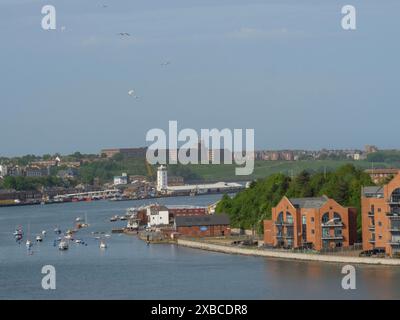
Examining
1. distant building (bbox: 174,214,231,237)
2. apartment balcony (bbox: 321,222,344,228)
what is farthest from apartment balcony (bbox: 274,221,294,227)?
distant building (bbox: 174,214,231,237)

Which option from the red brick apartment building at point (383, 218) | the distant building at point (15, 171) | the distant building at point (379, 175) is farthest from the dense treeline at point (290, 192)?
the distant building at point (15, 171)

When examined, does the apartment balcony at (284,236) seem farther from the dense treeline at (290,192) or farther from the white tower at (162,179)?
the white tower at (162,179)

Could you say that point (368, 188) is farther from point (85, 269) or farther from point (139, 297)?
point (139, 297)

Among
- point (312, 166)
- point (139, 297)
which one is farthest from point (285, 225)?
point (312, 166)

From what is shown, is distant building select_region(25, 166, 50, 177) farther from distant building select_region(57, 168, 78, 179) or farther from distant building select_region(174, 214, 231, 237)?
distant building select_region(174, 214, 231, 237)

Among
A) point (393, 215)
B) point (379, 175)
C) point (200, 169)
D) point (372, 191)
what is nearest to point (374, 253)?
point (393, 215)
